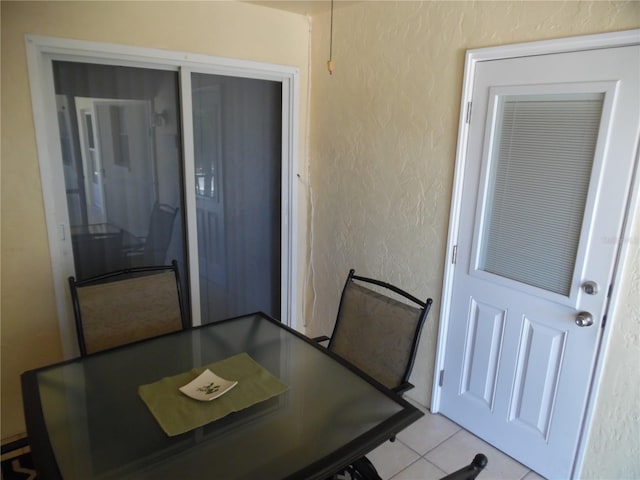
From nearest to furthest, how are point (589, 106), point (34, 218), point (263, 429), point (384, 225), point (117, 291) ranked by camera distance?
point (263, 429), point (589, 106), point (117, 291), point (34, 218), point (384, 225)

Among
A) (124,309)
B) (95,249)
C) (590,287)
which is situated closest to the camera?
(590,287)

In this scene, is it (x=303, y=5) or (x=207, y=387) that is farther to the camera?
(x=303, y=5)

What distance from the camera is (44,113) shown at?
2152 mm

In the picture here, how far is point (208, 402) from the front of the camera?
1.47 meters

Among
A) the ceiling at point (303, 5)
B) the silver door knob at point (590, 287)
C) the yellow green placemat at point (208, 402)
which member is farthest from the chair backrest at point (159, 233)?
the silver door knob at point (590, 287)

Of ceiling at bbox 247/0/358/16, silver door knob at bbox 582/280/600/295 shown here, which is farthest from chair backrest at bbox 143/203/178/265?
silver door knob at bbox 582/280/600/295

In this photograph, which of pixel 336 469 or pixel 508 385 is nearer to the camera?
pixel 336 469

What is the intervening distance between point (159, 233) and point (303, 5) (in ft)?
5.62

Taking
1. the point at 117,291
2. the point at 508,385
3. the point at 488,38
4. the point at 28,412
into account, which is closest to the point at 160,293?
the point at 117,291

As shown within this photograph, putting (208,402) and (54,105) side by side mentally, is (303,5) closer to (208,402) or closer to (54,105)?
(54,105)

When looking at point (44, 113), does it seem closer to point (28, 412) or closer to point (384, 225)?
point (28, 412)

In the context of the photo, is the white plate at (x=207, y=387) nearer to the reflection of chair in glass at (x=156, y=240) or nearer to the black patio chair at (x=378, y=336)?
the black patio chair at (x=378, y=336)

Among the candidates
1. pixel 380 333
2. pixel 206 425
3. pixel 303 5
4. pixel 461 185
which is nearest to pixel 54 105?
pixel 303 5

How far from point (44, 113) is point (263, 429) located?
189cm
